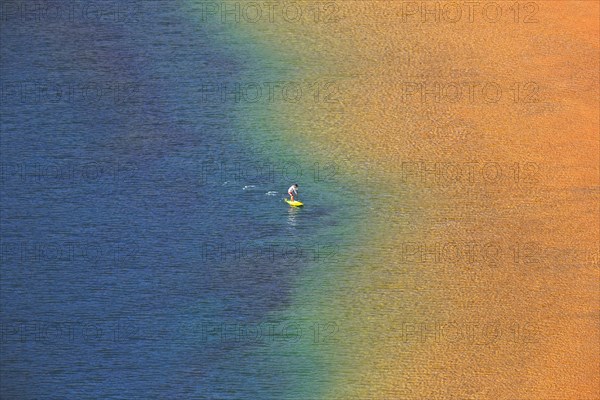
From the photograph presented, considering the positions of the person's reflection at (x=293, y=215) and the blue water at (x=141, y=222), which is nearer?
the blue water at (x=141, y=222)

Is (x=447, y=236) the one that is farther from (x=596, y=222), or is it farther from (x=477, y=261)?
(x=596, y=222)

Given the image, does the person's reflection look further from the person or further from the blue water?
Answer: the person

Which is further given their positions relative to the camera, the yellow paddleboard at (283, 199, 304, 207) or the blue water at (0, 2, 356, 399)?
the yellow paddleboard at (283, 199, 304, 207)

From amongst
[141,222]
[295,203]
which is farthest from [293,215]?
[141,222]

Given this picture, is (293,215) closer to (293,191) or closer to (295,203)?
(295,203)

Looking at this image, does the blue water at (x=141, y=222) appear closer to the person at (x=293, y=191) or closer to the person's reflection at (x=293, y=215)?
the person's reflection at (x=293, y=215)

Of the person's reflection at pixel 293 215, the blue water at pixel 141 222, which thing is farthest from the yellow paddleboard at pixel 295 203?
the blue water at pixel 141 222

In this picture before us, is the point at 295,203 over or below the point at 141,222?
over

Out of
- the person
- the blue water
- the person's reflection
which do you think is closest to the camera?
the blue water

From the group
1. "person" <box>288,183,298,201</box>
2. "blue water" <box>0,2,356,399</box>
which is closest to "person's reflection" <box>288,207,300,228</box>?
"blue water" <box>0,2,356,399</box>
